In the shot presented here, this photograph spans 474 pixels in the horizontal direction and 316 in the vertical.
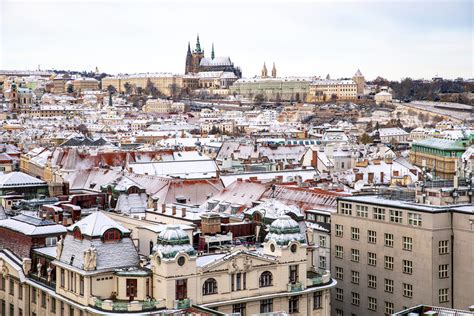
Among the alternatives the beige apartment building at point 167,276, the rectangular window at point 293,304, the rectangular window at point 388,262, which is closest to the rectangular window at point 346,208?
the rectangular window at point 388,262

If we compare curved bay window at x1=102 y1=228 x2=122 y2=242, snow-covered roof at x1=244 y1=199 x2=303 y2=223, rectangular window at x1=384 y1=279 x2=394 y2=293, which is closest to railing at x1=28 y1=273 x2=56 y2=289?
A: curved bay window at x1=102 y1=228 x2=122 y2=242

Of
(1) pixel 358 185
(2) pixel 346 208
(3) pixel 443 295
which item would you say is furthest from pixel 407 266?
(1) pixel 358 185

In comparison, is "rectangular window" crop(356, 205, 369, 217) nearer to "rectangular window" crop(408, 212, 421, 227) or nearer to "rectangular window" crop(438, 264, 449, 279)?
"rectangular window" crop(408, 212, 421, 227)

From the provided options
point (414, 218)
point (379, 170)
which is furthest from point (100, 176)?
point (414, 218)

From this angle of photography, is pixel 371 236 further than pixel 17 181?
No

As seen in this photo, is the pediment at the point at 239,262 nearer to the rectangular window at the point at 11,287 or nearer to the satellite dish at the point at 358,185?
the rectangular window at the point at 11,287

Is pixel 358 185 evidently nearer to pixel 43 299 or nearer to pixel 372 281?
pixel 372 281

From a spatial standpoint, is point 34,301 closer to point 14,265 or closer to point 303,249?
point 14,265
